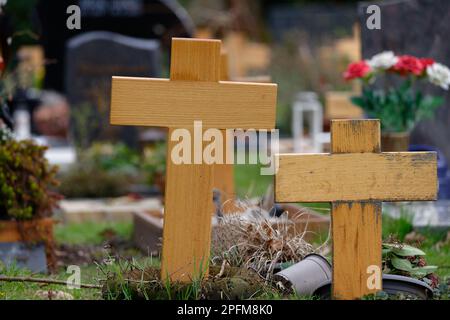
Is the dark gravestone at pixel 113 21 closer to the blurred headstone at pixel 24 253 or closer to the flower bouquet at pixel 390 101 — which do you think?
the flower bouquet at pixel 390 101

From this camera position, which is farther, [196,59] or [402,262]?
[402,262]

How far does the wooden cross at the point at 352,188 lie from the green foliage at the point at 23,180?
264 cm

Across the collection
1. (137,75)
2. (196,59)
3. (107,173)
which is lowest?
(107,173)

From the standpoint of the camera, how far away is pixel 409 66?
6.94 metres

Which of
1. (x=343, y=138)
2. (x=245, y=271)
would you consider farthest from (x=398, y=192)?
(x=245, y=271)

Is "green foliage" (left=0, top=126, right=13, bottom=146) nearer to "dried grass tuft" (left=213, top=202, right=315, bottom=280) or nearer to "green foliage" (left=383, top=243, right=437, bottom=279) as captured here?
"dried grass tuft" (left=213, top=202, right=315, bottom=280)

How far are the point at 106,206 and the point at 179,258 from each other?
16.3 ft

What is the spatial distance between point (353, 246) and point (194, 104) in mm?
897

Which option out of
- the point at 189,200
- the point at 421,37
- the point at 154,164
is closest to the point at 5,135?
the point at 189,200

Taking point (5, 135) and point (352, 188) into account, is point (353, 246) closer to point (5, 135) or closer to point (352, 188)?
point (352, 188)

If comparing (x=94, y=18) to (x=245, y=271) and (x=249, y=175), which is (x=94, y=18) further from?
(x=245, y=271)

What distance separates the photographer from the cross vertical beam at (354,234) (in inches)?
156

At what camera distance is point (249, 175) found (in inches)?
422

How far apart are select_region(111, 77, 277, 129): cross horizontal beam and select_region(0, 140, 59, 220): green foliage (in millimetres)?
2233
